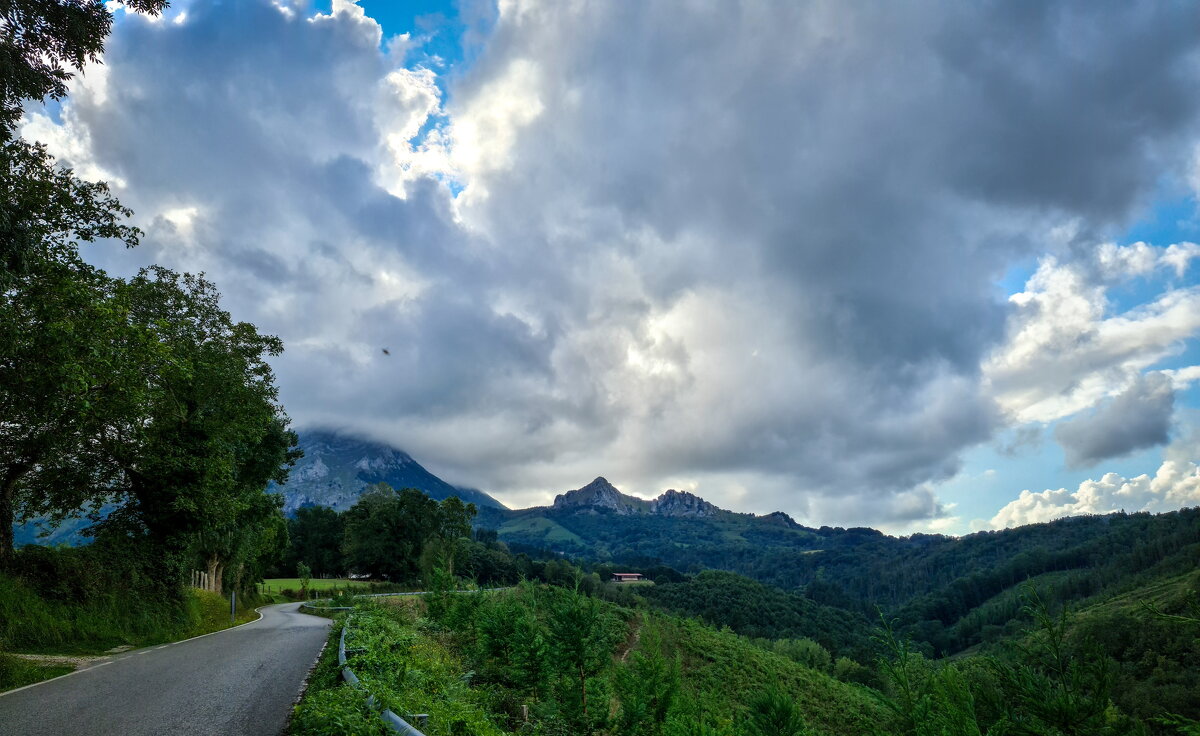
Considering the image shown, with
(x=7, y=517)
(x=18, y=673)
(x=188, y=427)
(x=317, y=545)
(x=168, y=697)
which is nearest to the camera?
(x=168, y=697)

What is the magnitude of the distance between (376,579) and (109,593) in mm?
61934

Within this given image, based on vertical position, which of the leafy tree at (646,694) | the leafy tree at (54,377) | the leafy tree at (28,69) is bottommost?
the leafy tree at (646,694)

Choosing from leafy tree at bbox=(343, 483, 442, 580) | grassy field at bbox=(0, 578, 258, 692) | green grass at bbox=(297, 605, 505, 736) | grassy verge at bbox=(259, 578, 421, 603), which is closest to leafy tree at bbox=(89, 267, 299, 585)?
grassy field at bbox=(0, 578, 258, 692)

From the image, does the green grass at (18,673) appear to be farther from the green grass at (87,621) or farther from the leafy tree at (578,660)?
the leafy tree at (578,660)

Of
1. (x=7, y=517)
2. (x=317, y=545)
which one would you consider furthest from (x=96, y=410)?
(x=317, y=545)

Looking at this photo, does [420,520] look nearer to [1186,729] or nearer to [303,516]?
[303,516]

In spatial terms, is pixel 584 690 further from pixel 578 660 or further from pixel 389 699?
pixel 389 699

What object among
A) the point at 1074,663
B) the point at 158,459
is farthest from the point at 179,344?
the point at 1074,663

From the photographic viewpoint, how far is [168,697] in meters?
11.0

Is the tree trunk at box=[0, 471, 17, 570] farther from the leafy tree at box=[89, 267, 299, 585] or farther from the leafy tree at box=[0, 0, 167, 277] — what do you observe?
the leafy tree at box=[0, 0, 167, 277]

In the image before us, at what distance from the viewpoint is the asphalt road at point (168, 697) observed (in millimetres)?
9164

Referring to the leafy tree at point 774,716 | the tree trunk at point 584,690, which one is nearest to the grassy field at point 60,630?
the tree trunk at point 584,690

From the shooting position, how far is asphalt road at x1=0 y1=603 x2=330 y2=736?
9164 millimetres

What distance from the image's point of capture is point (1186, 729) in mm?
6645
